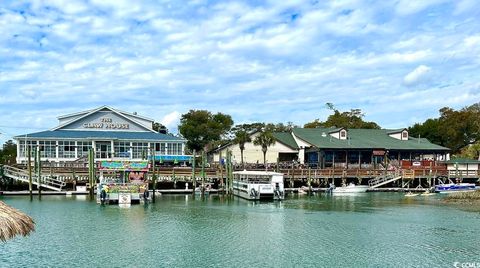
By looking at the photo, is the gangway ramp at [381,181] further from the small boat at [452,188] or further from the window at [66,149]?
the window at [66,149]

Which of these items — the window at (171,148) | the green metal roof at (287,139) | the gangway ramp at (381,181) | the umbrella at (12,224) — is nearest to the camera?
the umbrella at (12,224)

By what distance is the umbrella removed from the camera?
16.4 meters

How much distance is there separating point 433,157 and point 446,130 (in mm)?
21946

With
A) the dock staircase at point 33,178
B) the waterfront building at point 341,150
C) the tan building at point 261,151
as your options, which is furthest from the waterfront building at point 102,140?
the waterfront building at point 341,150

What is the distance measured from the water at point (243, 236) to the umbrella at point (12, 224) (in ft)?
27.0

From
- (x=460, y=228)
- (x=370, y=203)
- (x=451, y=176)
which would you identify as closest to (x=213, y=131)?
(x=451, y=176)

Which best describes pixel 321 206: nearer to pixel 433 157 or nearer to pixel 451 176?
pixel 451 176

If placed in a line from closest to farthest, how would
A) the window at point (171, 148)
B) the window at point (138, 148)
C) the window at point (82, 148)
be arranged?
the window at point (82, 148), the window at point (138, 148), the window at point (171, 148)

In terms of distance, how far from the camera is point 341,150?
78.7m

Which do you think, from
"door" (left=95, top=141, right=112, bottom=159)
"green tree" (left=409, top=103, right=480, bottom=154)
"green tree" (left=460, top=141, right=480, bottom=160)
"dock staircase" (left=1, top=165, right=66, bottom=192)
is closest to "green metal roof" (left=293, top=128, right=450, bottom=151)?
"green tree" (left=460, top=141, right=480, bottom=160)

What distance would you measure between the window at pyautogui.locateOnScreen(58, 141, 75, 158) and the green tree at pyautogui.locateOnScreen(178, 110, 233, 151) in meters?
30.3

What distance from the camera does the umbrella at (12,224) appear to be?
16.4 metres

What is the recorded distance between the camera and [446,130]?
104625mm

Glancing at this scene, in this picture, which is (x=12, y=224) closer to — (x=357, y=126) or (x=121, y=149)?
(x=121, y=149)
